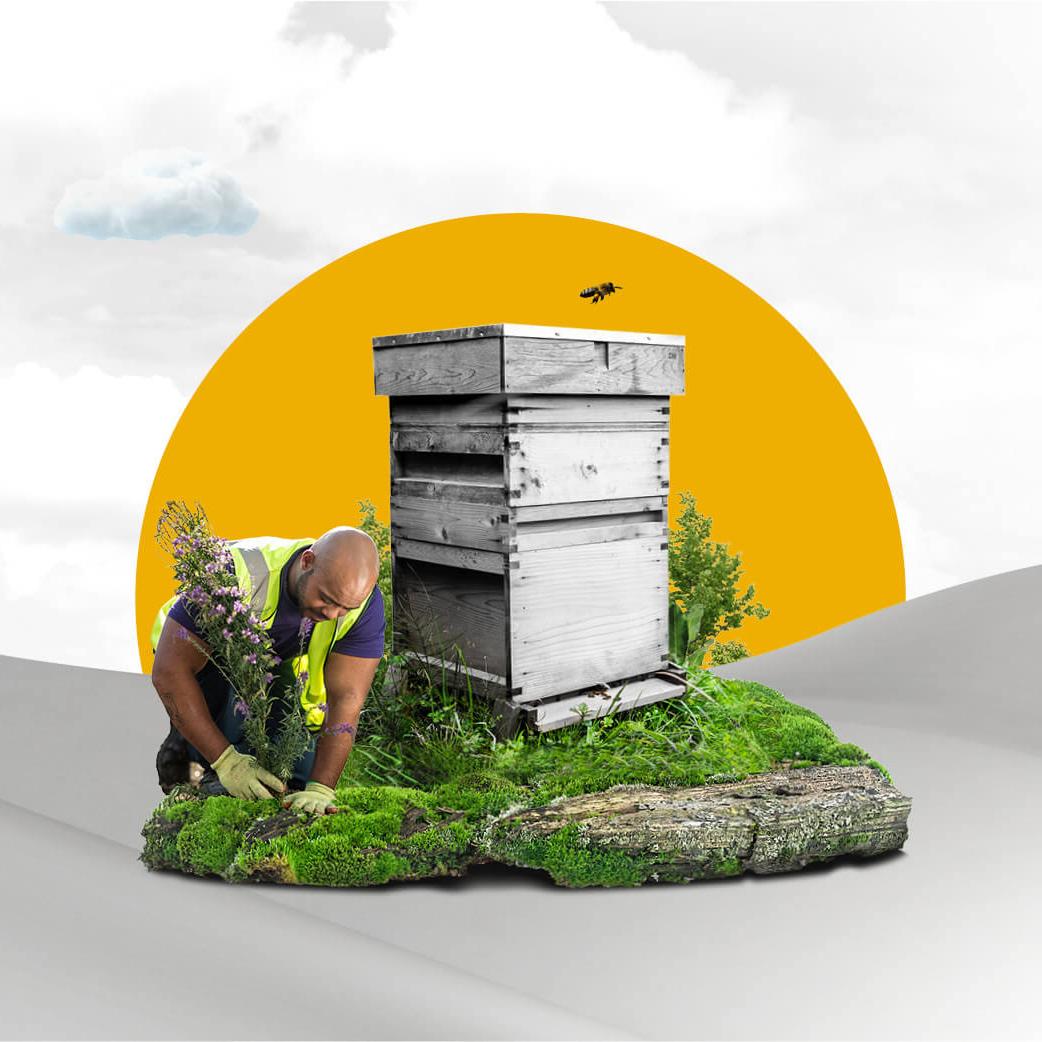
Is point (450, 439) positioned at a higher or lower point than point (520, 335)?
lower

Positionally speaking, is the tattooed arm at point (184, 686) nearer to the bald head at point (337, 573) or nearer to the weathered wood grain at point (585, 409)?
the bald head at point (337, 573)

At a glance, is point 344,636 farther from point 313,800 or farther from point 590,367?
point 590,367

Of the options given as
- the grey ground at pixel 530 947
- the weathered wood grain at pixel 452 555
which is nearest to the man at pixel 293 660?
the grey ground at pixel 530 947

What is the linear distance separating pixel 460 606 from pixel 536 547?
0.51 m

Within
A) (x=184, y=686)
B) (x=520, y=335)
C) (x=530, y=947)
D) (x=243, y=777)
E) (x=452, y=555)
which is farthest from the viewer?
(x=452, y=555)

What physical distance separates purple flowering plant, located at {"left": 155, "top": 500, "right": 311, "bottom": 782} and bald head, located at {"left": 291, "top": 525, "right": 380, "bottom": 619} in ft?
0.51

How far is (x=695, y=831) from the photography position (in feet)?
12.7

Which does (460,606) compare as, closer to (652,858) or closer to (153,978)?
(652,858)

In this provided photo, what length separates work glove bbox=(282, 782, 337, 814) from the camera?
3.79 metres

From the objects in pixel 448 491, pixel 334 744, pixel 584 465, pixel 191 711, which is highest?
pixel 584 465

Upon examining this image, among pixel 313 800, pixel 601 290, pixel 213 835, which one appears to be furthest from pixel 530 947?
pixel 601 290

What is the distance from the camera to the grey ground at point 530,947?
8.69ft

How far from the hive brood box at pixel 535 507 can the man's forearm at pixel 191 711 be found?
1.27m

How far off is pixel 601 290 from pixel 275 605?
2.46 m
